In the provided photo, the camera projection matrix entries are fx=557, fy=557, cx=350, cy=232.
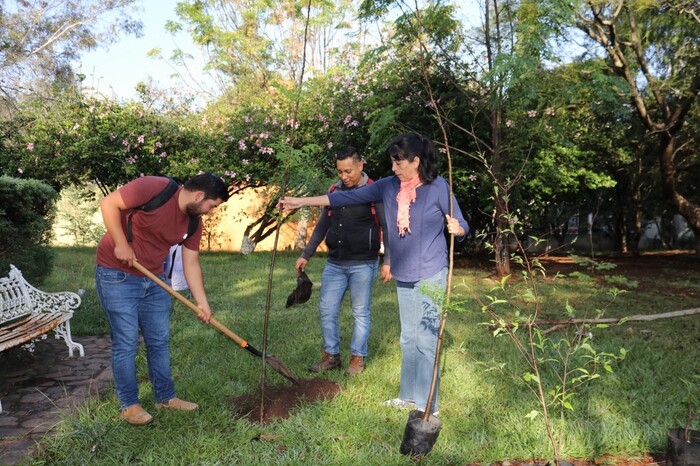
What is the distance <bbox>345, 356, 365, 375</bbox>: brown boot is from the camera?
4.58 meters

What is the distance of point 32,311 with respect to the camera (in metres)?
5.36

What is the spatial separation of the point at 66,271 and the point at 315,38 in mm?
16707

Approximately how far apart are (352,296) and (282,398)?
1001 mm

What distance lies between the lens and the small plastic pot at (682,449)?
2805mm

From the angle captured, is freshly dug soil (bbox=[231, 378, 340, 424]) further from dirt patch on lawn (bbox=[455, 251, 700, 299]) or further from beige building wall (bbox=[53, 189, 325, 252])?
beige building wall (bbox=[53, 189, 325, 252])

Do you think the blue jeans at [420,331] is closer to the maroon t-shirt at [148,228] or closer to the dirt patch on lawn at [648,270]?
the maroon t-shirt at [148,228]

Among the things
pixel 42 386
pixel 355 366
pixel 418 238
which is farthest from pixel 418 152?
pixel 42 386

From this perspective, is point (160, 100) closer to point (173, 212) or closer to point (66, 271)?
point (66, 271)

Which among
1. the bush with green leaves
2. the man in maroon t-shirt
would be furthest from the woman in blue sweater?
the bush with green leaves

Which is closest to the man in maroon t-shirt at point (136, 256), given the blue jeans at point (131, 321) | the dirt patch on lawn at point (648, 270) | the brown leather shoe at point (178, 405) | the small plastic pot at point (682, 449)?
the blue jeans at point (131, 321)

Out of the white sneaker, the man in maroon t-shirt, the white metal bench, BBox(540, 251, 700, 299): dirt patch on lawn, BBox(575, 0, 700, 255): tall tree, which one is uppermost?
BBox(575, 0, 700, 255): tall tree

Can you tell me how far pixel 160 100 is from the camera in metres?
14.7

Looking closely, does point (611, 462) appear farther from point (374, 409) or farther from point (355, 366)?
point (355, 366)

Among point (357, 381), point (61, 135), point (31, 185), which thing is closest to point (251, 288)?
point (31, 185)
